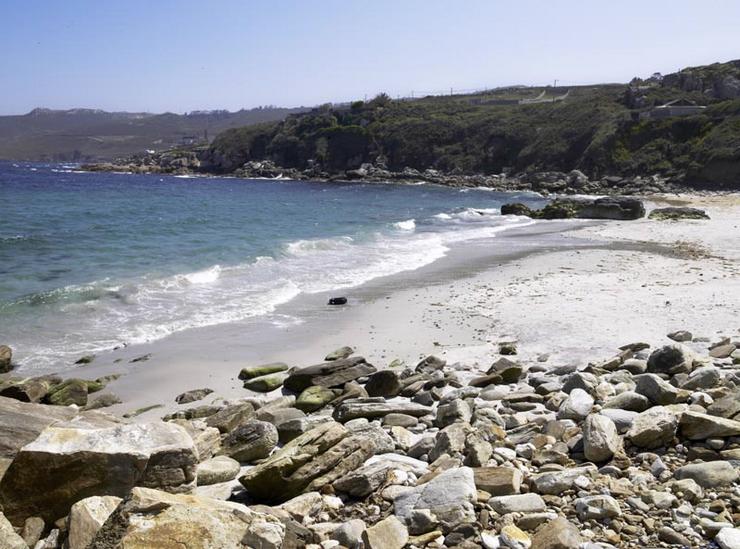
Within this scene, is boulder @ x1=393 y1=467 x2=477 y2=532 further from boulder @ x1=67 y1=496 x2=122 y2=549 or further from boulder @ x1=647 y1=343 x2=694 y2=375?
boulder @ x1=647 y1=343 x2=694 y2=375

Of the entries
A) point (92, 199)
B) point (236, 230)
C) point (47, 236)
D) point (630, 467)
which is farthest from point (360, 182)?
point (630, 467)

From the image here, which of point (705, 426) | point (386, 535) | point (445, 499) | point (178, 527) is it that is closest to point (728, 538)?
point (705, 426)

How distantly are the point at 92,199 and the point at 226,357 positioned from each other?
138 feet

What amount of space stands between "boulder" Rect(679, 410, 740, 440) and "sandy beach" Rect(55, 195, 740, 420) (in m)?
3.94

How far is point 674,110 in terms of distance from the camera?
7519 centimetres

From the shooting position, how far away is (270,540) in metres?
3.76

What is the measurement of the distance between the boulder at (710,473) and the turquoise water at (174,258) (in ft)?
34.7

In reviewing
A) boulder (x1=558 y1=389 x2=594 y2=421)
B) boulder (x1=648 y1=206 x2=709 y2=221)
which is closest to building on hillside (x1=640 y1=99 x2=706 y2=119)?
boulder (x1=648 y1=206 x2=709 y2=221)

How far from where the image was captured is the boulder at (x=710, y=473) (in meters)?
4.79

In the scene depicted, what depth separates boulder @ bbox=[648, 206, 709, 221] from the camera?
3441 cm

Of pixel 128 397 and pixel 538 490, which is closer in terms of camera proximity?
pixel 538 490

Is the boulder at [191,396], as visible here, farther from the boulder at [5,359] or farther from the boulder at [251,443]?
the boulder at [5,359]

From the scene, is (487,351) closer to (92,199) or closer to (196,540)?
(196,540)

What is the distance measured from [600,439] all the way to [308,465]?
250 cm
